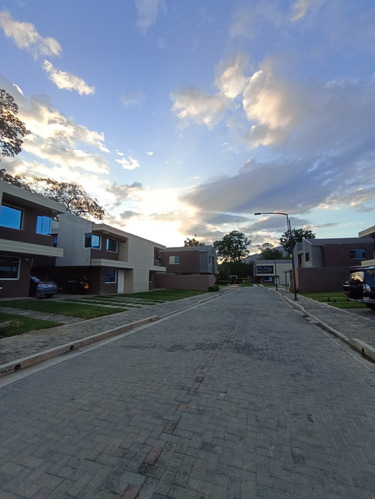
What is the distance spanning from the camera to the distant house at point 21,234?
1572 centimetres

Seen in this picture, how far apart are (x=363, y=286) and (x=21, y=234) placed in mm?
20141

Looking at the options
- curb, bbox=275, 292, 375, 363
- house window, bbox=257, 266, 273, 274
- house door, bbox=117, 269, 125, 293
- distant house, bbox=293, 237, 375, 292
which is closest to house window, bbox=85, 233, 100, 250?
house door, bbox=117, 269, 125, 293

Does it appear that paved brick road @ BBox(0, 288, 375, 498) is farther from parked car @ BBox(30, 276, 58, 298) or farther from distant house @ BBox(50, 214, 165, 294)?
distant house @ BBox(50, 214, 165, 294)

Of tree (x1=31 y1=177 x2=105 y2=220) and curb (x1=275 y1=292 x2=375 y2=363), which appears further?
tree (x1=31 y1=177 x2=105 y2=220)

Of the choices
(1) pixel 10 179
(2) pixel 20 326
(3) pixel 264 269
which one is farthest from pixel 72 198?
(3) pixel 264 269

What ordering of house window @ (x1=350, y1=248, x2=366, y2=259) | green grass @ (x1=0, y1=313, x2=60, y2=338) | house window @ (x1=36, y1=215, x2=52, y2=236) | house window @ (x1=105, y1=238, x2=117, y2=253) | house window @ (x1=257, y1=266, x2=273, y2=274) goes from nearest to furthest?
green grass @ (x1=0, y1=313, x2=60, y2=338) < house window @ (x1=36, y1=215, x2=52, y2=236) < house window @ (x1=105, y1=238, x2=117, y2=253) < house window @ (x1=350, y1=248, x2=366, y2=259) < house window @ (x1=257, y1=266, x2=273, y2=274)

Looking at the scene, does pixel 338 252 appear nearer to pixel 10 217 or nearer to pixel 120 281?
pixel 120 281

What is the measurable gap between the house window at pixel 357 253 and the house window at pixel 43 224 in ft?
131

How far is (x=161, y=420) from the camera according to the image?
11.1 feet

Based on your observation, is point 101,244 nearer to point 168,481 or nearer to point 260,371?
point 260,371

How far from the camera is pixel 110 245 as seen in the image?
81.5 feet

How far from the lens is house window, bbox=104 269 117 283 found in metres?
23.9

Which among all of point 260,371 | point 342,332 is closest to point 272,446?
point 260,371

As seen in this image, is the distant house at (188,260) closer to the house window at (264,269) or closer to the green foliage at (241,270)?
the house window at (264,269)
